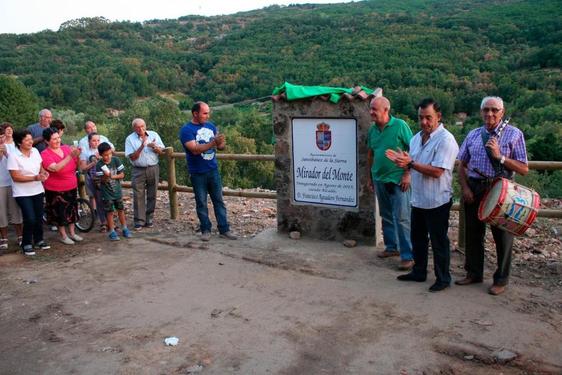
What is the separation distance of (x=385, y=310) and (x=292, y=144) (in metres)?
2.58

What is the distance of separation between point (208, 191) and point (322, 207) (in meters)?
1.45

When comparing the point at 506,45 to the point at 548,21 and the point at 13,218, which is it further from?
the point at 13,218

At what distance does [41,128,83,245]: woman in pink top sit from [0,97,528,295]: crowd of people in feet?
0.04

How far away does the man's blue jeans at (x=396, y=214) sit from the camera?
5457 millimetres

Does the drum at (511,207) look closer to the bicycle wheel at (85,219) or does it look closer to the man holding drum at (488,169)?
the man holding drum at (488,169)

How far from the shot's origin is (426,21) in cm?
5441

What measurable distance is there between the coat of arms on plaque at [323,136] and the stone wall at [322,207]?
4.8 inches

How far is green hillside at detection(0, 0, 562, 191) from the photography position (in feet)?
107

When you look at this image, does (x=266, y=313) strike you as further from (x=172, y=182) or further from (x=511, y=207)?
(x=172, y=182)

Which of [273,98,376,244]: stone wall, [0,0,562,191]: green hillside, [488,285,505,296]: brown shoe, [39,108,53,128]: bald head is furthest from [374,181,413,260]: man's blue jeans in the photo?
[0,0,562,191]: green hillside

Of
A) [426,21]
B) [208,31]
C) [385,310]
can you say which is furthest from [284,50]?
[385,310]

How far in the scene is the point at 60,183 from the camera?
6.97 metres

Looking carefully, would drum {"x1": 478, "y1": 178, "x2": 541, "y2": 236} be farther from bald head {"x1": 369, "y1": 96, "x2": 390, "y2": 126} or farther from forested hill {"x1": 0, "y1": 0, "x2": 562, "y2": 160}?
forested hill {"x1": 0, "y1": 0, "x2": 562, "y2": 160}

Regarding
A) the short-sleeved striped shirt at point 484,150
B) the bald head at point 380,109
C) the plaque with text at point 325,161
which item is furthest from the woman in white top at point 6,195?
the short-sleeved striped shirt at point 484,150
